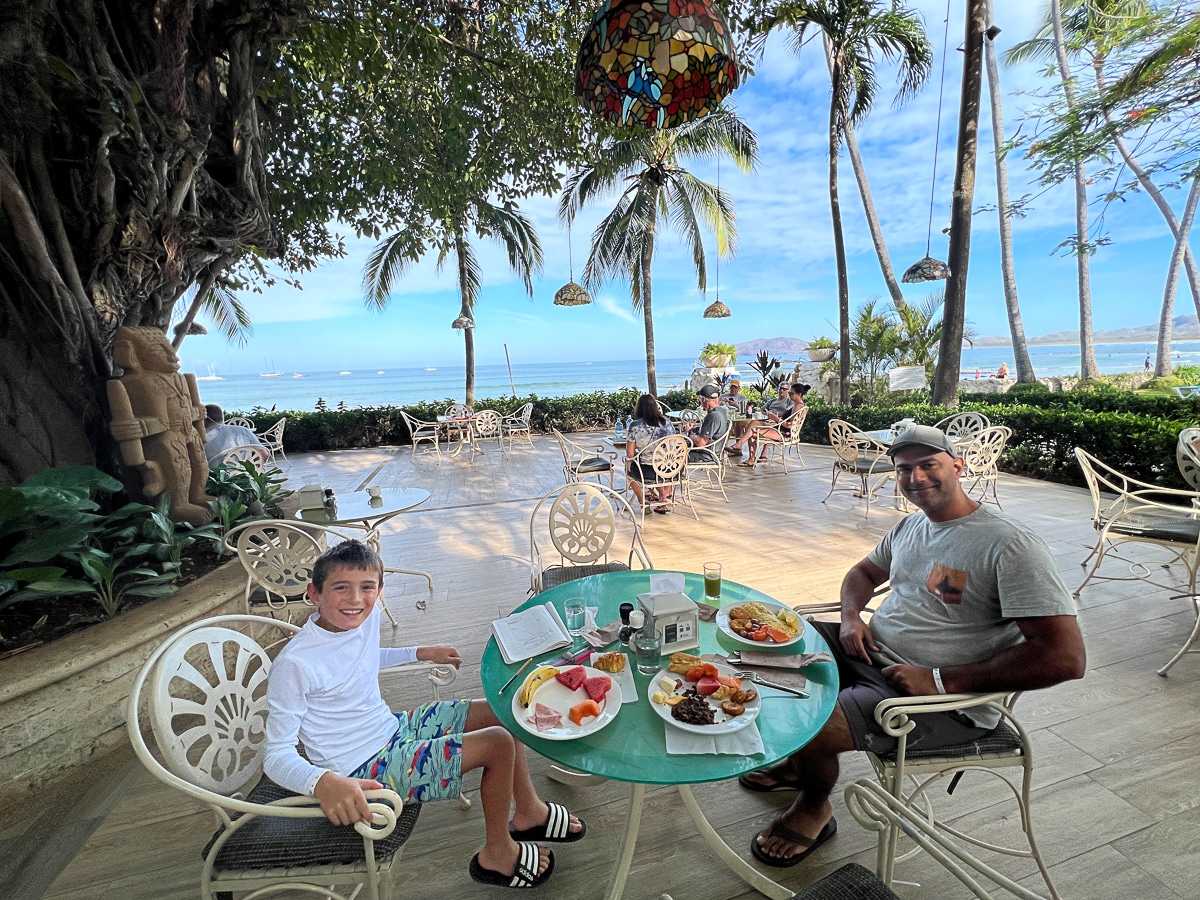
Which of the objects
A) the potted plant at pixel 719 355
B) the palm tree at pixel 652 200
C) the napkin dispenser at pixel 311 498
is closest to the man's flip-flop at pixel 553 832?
the napkin dispenser at pixel 311 498

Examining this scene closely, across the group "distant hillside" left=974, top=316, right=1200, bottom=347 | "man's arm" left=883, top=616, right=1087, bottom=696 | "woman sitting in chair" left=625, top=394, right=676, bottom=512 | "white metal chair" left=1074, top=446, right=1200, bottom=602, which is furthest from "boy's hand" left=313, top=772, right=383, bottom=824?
"distant hillside" left=974, top=316, right=1200, bottom=347

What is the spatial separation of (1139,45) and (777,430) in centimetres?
627

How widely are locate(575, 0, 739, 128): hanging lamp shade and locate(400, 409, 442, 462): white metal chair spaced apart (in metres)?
7.84

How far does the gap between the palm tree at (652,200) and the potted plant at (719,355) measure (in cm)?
288

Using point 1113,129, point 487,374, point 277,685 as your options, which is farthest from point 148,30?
point 487,374

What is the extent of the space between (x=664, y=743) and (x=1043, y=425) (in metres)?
7.17

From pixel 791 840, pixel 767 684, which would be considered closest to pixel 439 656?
pixel 767 684

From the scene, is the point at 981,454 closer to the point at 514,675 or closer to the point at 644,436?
the point at 644,436

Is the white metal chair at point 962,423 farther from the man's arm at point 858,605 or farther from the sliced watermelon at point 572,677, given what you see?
the sliced watermelon at point 572,677

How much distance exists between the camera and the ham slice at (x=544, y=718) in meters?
1.24

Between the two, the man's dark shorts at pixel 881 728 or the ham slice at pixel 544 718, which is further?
the man's dark shorts at pixel 881 728

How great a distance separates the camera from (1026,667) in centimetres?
139

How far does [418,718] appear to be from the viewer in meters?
1.58

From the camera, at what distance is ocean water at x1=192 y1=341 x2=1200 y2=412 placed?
42156 millimetres
